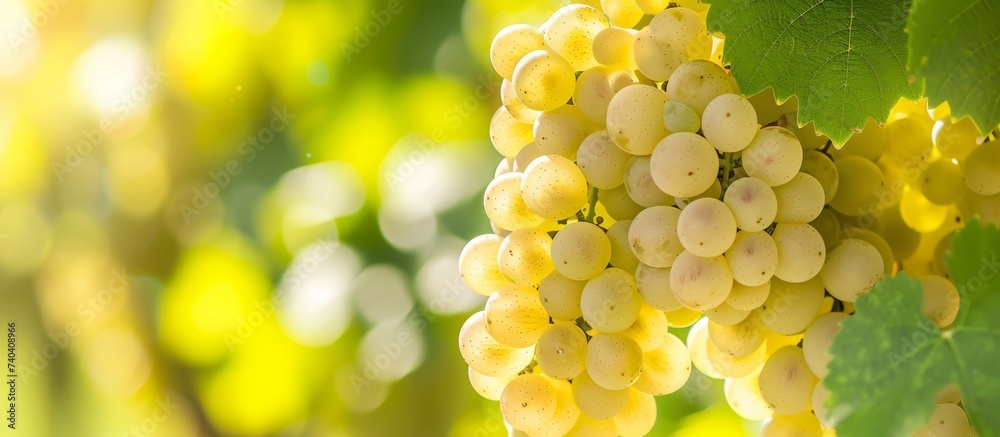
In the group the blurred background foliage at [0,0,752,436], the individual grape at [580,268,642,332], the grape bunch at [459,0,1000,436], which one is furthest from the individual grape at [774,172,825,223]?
the blurred background foliage at [0,0,752,436]

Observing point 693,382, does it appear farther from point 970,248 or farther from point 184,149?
point 184,149

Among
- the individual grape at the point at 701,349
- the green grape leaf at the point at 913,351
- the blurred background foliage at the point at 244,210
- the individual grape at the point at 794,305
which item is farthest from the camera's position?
the blurred background foliage at the point at 244,210

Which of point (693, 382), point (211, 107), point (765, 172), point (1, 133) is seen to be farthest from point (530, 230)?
point (1, 133)

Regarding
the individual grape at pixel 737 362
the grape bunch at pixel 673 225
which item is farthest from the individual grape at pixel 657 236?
the individual grape at pixel 737 362

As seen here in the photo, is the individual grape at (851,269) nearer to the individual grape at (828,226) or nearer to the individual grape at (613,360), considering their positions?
the individual grape at (828,226)

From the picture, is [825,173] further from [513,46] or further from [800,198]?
[513,46]

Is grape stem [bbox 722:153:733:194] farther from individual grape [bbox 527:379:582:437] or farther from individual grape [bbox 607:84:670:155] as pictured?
individual grape [bbox 527:379:582:437]
